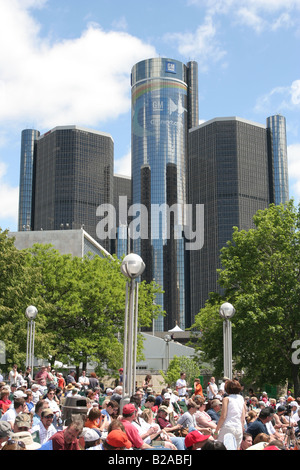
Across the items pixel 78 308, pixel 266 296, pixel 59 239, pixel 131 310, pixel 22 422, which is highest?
pixel 59 239

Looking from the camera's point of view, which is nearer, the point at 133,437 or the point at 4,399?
the point at 133,437

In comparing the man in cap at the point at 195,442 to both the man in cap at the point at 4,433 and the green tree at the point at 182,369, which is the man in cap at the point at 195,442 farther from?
the green tree at the point at 182,369

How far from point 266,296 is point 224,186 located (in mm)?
133009

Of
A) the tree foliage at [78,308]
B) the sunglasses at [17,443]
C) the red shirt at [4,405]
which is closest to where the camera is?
the sunglasses at [17,443]

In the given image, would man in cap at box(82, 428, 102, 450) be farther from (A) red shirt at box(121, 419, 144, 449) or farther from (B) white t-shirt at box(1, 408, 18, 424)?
(B) white t-shirt at box(1, 408, 18, 424)

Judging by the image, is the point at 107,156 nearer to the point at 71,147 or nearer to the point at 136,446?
the point at 71,147

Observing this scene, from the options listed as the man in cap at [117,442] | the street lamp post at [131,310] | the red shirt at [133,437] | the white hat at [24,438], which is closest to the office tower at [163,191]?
the street lamp post at [131,310]

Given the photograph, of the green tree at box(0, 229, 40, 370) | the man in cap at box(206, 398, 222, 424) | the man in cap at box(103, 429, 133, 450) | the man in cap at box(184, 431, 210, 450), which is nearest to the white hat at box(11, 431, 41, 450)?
the man in cap at box(103, 429, 133, 450)

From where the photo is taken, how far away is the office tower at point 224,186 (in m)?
158

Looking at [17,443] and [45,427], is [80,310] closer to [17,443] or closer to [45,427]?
[45,427]

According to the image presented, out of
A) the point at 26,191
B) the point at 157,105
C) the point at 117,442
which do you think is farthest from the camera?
the point at 157,105

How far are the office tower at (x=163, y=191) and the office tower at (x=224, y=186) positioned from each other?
11.9 metres

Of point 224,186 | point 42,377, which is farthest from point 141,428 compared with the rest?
point 224,186

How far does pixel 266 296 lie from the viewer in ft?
104
